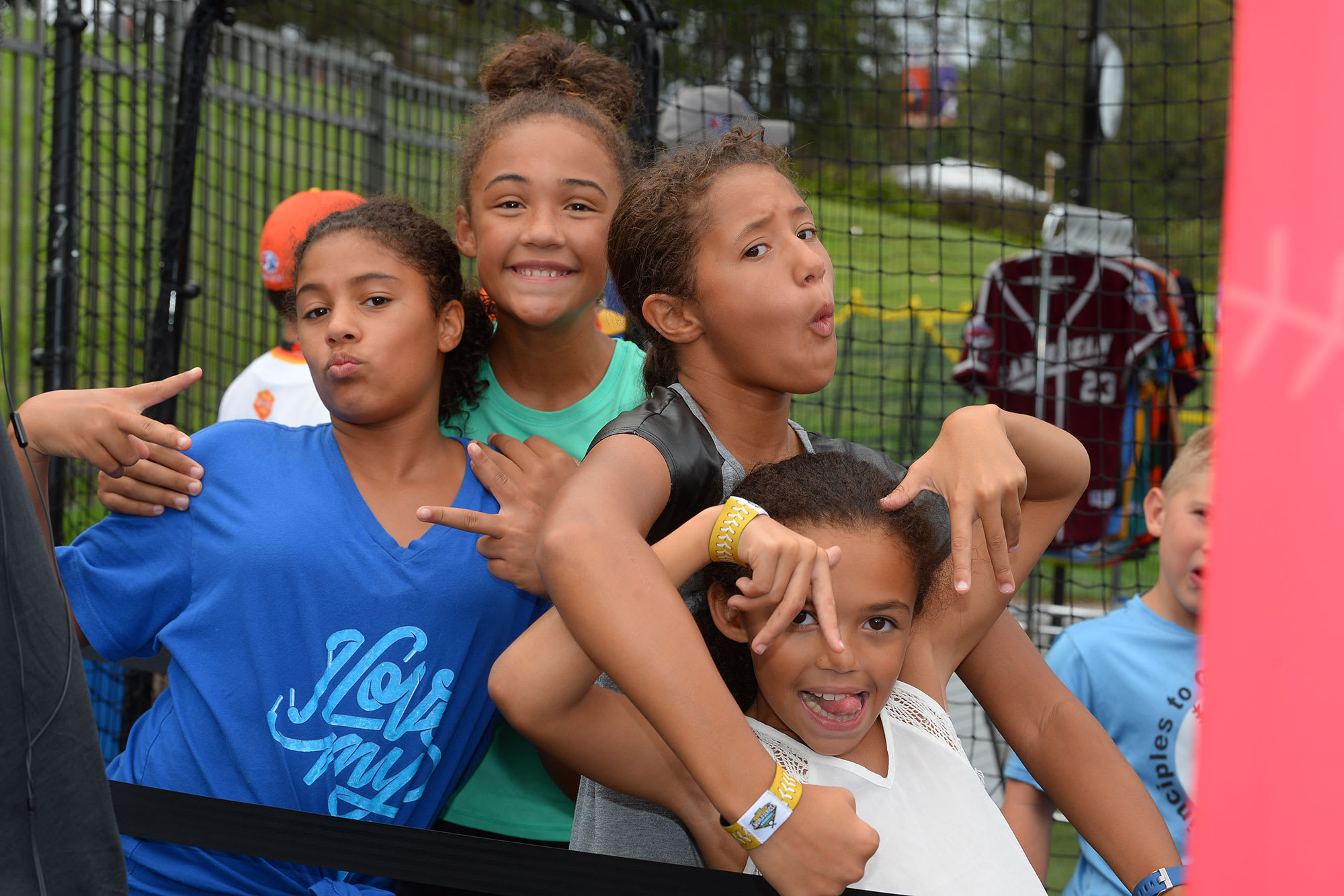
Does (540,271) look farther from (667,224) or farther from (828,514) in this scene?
(828,514)

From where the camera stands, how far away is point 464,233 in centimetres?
189

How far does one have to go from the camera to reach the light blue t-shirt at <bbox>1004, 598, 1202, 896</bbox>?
192 cm

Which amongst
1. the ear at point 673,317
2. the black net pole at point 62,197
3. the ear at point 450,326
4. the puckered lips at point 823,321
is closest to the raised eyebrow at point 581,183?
the ear at point 450,326

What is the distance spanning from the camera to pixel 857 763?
A: 1.26m

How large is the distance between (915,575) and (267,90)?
429cm

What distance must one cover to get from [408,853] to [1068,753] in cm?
78

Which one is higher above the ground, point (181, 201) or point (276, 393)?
point (181, 201)

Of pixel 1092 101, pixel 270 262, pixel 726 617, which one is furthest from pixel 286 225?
pixel 1092 101

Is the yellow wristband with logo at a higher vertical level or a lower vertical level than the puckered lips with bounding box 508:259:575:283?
lower

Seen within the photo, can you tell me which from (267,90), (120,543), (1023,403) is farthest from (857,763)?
(267,90)

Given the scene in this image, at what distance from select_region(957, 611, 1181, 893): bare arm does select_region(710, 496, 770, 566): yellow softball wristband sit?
0.46 meters

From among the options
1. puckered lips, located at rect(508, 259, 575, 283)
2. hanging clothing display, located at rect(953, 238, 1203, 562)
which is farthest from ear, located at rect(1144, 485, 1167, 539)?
hanging clothing display, located at rect(953, 238, 1203, 562)

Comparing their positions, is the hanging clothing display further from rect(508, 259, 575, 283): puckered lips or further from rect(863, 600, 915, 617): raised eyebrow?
rect(863, 600, 915, 617): raised eyebrow

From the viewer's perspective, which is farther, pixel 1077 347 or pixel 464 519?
pixel 1077 347
